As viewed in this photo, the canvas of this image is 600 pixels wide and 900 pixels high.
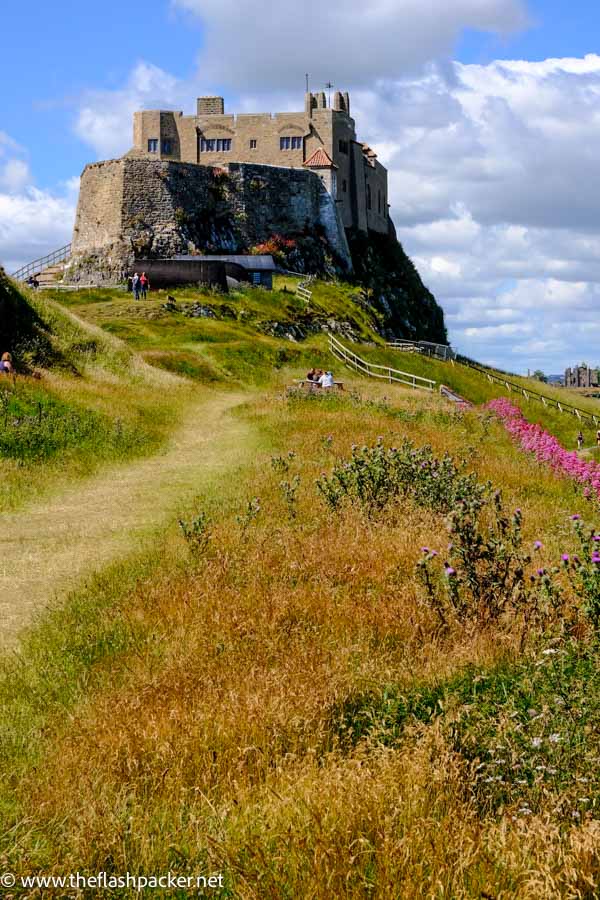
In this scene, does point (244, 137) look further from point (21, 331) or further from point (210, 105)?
point (21, 331)

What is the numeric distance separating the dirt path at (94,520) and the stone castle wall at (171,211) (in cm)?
4385

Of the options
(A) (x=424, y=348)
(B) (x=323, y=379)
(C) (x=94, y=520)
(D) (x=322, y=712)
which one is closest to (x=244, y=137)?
(A) (x=424, y=348)

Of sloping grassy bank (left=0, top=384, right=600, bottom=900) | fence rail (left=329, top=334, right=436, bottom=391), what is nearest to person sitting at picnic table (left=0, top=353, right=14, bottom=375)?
sloping grassy bank (left=0, top=384, right=600, bottom=900)

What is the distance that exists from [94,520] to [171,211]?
5414cm

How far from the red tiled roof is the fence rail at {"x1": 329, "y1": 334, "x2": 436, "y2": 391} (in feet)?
97.6

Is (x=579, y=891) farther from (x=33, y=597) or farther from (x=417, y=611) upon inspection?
(x=33, y=597)

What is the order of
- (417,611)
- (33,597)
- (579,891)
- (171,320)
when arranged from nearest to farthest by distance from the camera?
(579,891) < (417,611) < (33,597) < (171,320)

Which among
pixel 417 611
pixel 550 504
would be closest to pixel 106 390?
pixel 550 504

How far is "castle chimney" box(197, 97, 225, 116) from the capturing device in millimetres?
75875

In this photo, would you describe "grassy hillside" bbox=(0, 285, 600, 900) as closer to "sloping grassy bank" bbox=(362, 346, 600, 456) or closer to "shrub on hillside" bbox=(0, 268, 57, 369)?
"shrub on hillside" bbox=(0, 268, 57, 369)

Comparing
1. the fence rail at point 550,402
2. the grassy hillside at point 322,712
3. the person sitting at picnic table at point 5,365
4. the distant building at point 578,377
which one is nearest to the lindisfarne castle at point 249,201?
the fence rail at point 550,402

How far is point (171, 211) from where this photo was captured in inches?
2520

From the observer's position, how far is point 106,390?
25.3 metres

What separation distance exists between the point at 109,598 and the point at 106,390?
1716 centimetres
